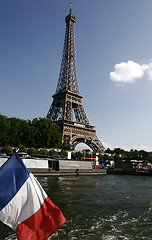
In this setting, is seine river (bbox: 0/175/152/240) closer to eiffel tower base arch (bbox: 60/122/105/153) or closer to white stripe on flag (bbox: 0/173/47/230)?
white stripe on flag (bbox: 0/173/47/230)

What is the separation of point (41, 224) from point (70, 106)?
276ft

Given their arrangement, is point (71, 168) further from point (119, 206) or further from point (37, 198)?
point (37, 198)

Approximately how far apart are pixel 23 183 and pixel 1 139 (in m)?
60.3

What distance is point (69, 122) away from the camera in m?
82.1

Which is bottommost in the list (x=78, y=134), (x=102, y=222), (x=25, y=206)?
(x=102, y=222)

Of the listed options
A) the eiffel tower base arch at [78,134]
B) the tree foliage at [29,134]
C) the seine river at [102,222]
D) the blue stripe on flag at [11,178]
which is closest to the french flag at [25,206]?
the blue stripe on flag at [11,178]

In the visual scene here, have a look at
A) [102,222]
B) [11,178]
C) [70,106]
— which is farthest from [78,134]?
[11,178]

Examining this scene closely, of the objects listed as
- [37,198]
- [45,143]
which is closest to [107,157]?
[45,143]

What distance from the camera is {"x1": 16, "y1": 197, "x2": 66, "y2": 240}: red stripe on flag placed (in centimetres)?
359

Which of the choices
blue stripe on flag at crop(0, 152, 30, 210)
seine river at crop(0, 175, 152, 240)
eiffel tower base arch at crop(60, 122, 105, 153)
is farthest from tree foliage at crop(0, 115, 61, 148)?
blue stripe on flag at crop(0, 152, 30, 210)

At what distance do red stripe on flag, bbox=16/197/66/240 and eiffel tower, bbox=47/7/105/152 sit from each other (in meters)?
72.4

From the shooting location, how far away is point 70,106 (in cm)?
8744

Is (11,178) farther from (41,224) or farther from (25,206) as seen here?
(41,224)

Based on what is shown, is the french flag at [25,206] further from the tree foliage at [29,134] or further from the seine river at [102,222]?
the tree foliage at [29,134]
